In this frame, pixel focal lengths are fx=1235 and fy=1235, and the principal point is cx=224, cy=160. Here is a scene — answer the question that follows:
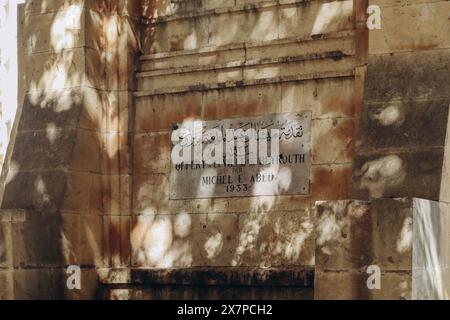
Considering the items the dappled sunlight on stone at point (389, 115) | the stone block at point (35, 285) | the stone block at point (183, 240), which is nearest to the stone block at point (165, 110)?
the stone block at point (183, 240)

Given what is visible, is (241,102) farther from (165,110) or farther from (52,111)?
(52,111)

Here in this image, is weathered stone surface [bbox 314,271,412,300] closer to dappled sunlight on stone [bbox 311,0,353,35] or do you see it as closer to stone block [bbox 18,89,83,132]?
dappled sunlight on stone [bbox 311,0,353,35]

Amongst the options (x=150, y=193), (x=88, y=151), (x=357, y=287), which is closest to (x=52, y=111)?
(x=88, y=151)

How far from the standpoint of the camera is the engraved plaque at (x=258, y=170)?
15.1 m

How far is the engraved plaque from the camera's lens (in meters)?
15.1

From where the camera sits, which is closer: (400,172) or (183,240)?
(400,172)

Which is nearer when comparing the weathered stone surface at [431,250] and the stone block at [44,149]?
the weathered stone surface at [431,250]

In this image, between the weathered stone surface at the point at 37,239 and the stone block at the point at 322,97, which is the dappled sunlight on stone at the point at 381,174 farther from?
the weathered stone surface at the point at 37,239

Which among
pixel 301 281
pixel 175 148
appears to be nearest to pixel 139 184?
pixel 175 148

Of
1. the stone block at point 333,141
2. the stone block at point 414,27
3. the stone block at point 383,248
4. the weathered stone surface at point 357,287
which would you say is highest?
the stone block at point 414,27

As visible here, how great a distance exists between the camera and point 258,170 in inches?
605

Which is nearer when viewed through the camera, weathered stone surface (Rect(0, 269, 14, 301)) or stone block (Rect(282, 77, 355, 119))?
stone block (Rect(282, 77, 355, 119))

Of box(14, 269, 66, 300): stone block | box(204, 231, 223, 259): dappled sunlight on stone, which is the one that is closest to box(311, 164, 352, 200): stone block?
box(204, 231, 223, 259): dappled sunlight on stone

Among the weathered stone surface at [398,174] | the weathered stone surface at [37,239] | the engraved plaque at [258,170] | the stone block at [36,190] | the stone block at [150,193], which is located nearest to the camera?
the weathered stone surface at [398,174]
